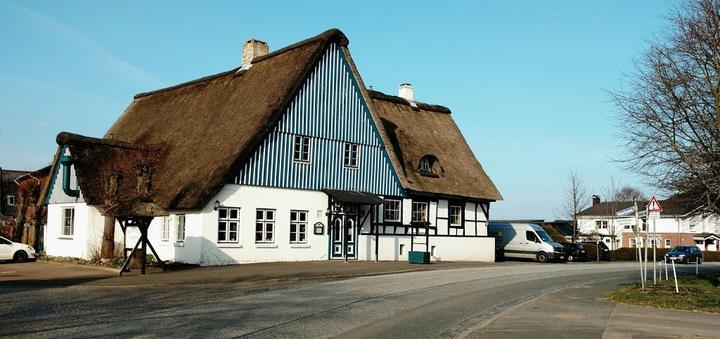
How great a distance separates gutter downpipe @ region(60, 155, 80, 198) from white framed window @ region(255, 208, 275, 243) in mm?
8167

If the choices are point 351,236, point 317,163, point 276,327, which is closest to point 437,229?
point 351,236

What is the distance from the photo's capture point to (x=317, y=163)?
29562 millimetres

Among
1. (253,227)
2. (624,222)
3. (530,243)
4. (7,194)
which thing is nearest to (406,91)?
(530,243)

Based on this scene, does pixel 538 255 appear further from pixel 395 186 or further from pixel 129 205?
pixel 129 205

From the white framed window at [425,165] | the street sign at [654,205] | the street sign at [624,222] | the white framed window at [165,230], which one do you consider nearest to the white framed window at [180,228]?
the white framed window at [165,230]

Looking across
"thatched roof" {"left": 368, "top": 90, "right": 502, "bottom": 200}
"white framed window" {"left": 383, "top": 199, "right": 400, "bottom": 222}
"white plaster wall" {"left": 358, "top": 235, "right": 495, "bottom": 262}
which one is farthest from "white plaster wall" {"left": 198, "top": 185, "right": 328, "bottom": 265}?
"thatched roof" {"left": 368, "top": 90, "right": 502, "bottom": 200}

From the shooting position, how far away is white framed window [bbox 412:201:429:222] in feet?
109

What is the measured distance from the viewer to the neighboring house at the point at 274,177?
26.6 meters

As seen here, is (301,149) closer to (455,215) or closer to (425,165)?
(425,165)

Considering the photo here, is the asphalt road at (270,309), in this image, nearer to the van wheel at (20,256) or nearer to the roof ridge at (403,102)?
the van wheel at (20,256)

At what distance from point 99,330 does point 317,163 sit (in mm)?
19309

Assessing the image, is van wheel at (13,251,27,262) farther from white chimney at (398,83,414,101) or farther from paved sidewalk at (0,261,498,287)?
white chimney at (398,83,414,101)

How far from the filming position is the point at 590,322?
12875mm

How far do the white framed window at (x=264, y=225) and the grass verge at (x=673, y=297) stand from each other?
45.1 feet
